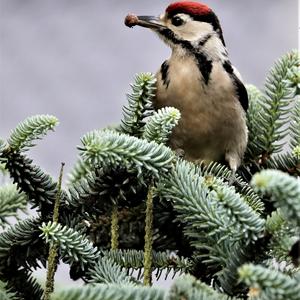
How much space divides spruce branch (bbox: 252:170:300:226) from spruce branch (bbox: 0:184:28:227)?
568 millimetres

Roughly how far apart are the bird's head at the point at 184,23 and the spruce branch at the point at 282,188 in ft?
3.45

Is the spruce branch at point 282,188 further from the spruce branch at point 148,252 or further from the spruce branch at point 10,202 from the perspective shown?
the spruce branch at point 10,202

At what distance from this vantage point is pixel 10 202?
1.10 metres

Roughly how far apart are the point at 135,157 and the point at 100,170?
17 centimetres

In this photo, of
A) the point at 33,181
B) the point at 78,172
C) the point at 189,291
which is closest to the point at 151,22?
the point at 78,172

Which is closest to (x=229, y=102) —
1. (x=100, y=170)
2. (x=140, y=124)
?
(x=140, y=124)

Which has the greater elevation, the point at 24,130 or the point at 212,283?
the point at 24,130

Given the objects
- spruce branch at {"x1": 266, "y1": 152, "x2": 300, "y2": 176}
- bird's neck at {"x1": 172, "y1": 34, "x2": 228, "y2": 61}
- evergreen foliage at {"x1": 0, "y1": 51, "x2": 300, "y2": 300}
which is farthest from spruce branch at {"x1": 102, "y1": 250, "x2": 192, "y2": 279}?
bird's neck at {"x1": 172, "y1": 34, "x2": 228, "y2": 61}

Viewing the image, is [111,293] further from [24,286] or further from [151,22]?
[151,22]

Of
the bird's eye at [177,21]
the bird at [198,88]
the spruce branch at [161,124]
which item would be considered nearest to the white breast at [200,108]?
the bird at [198,88]

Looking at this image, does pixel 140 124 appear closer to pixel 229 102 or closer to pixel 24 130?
pixel 24 130

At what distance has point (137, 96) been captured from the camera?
1.07m

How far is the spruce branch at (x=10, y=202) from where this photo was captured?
1.07 metres

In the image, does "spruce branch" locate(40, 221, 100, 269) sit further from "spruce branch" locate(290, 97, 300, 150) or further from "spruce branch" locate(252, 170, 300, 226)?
"spruce branch" locate(290, 97, 300, 150)
